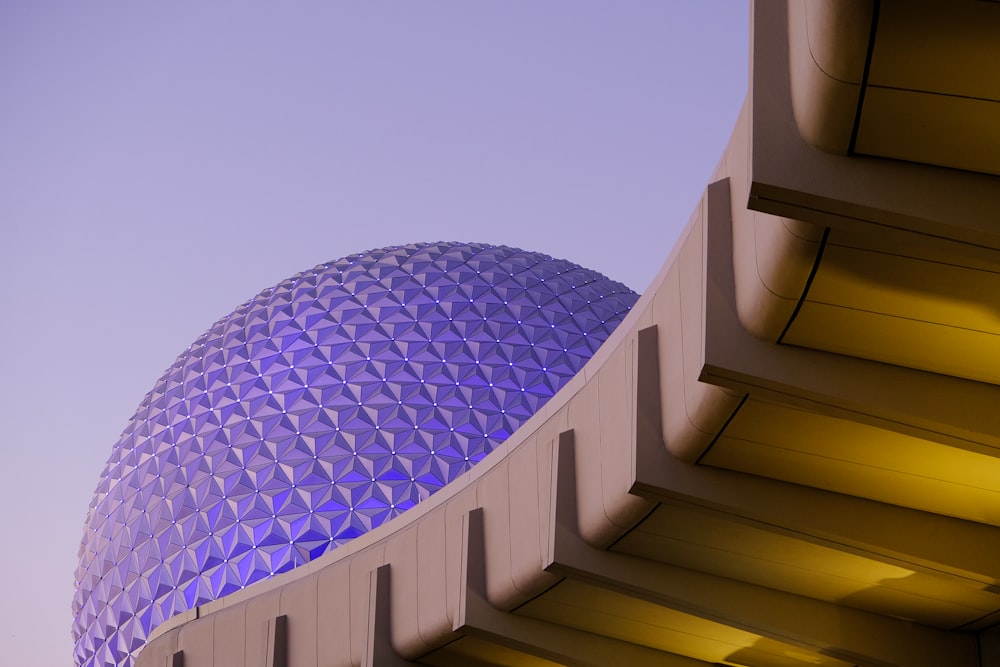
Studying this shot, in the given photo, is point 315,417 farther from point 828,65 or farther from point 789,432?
point 828,65

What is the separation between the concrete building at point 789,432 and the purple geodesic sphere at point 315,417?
11.0 m

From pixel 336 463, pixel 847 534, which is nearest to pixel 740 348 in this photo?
pixel 847 534

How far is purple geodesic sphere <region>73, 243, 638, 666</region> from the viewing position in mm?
27984

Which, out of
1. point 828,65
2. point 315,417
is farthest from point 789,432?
point 315,417

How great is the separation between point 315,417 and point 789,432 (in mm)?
20908

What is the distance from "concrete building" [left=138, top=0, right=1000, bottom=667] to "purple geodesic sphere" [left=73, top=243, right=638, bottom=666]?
11.0m

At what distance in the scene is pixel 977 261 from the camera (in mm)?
7133

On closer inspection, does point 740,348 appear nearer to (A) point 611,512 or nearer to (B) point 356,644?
(A) point 611,512

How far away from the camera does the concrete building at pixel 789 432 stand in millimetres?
6516

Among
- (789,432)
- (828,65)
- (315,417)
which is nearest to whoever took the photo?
(828,65)

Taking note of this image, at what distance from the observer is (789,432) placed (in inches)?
379

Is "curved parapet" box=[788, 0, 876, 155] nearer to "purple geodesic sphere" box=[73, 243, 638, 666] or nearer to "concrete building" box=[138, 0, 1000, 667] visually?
"concrete building" box=[138, 0, 1000, 667]

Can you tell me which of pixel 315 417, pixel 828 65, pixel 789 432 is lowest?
pixel 789 432

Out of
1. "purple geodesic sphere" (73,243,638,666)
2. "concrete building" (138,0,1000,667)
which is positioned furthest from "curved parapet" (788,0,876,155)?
"purple geodesic sphere" (73,243,638,666)
